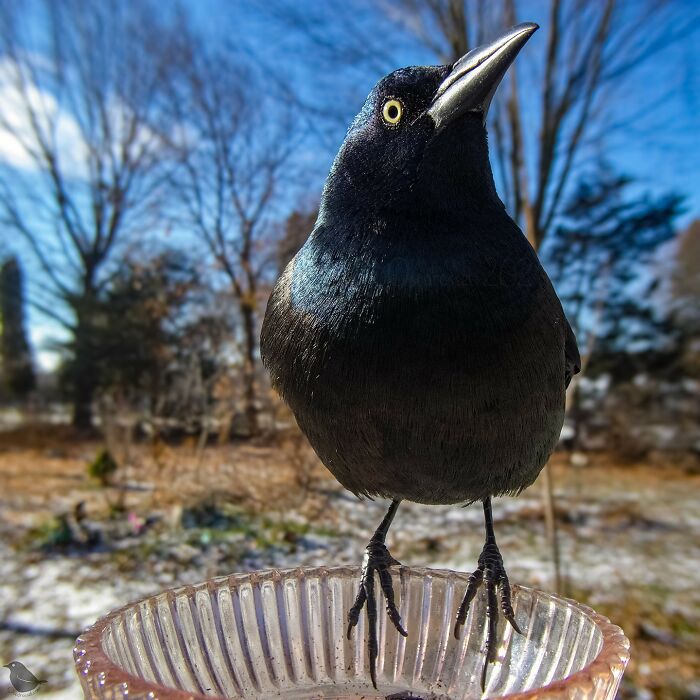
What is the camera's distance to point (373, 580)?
2.83 feet

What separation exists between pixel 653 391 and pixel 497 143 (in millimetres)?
2589

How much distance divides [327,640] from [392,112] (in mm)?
704

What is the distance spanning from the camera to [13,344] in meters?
4.34

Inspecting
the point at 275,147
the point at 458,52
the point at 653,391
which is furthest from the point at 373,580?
the point at 653,391

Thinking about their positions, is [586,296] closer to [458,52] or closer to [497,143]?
[497,143]

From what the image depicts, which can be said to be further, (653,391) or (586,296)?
(653,391)

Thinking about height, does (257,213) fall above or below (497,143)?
below

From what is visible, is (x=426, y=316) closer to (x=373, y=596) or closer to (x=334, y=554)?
(x=373, y=596)

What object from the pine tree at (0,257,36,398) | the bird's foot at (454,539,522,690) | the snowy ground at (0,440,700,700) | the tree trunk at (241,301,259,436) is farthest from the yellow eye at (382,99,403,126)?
the pine tree at (0,257,36,398)

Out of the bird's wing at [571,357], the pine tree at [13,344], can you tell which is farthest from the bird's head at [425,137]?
the pine tree at [13,344]

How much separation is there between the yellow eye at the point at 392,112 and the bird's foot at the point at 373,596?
1.86 ft

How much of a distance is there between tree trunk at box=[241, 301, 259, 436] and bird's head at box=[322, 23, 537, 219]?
209 centimetres

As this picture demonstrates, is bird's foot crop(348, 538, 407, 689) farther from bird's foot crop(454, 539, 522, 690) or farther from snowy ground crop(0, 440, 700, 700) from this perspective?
snowy ground crop(0, 440, 700, 700)

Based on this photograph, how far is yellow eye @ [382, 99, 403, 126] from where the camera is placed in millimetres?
740
